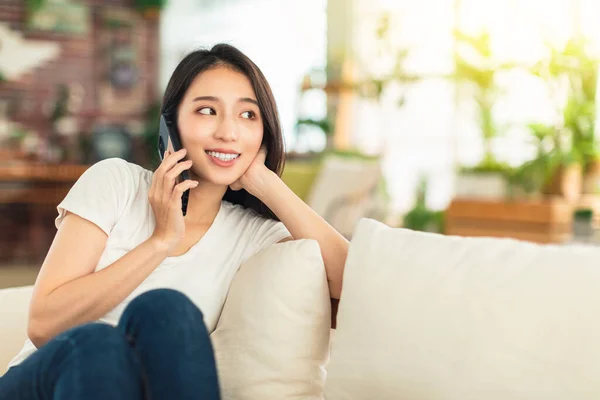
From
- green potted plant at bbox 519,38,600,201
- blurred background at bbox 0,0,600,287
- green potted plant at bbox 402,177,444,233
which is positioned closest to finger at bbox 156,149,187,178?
blurred background at bbox 0,0,600,287

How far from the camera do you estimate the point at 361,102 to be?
6746mm

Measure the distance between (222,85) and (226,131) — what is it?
10 centimetres

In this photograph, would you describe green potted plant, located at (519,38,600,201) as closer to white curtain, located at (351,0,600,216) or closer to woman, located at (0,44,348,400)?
white curtain, located at (351,0,600,216)

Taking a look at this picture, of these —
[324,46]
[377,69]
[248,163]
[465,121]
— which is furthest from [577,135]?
[248,163]

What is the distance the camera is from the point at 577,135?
474cm

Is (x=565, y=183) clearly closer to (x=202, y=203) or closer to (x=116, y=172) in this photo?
(x=202, y=203)

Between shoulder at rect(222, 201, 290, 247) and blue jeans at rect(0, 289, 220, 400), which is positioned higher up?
shoulder at rect(222, 201, 290, 247)

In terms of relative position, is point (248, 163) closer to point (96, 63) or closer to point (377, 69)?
point (377, 69)

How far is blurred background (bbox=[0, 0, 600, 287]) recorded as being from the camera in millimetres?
4695

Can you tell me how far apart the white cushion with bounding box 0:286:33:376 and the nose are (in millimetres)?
733

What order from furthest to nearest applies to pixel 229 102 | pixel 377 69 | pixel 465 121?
pixel 377 69 < pixel 465 121 < pixel 229 102

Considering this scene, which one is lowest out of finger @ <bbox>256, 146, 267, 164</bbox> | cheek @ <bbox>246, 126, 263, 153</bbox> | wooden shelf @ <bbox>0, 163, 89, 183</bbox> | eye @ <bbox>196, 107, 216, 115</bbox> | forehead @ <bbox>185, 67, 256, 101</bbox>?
wooden shelf @ <bbox>0, 163, 89, 183</bbox>

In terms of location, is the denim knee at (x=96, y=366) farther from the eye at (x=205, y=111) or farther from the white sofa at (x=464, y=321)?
the eye at (x=205, y=111)

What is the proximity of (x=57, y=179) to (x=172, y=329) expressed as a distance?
512cm
